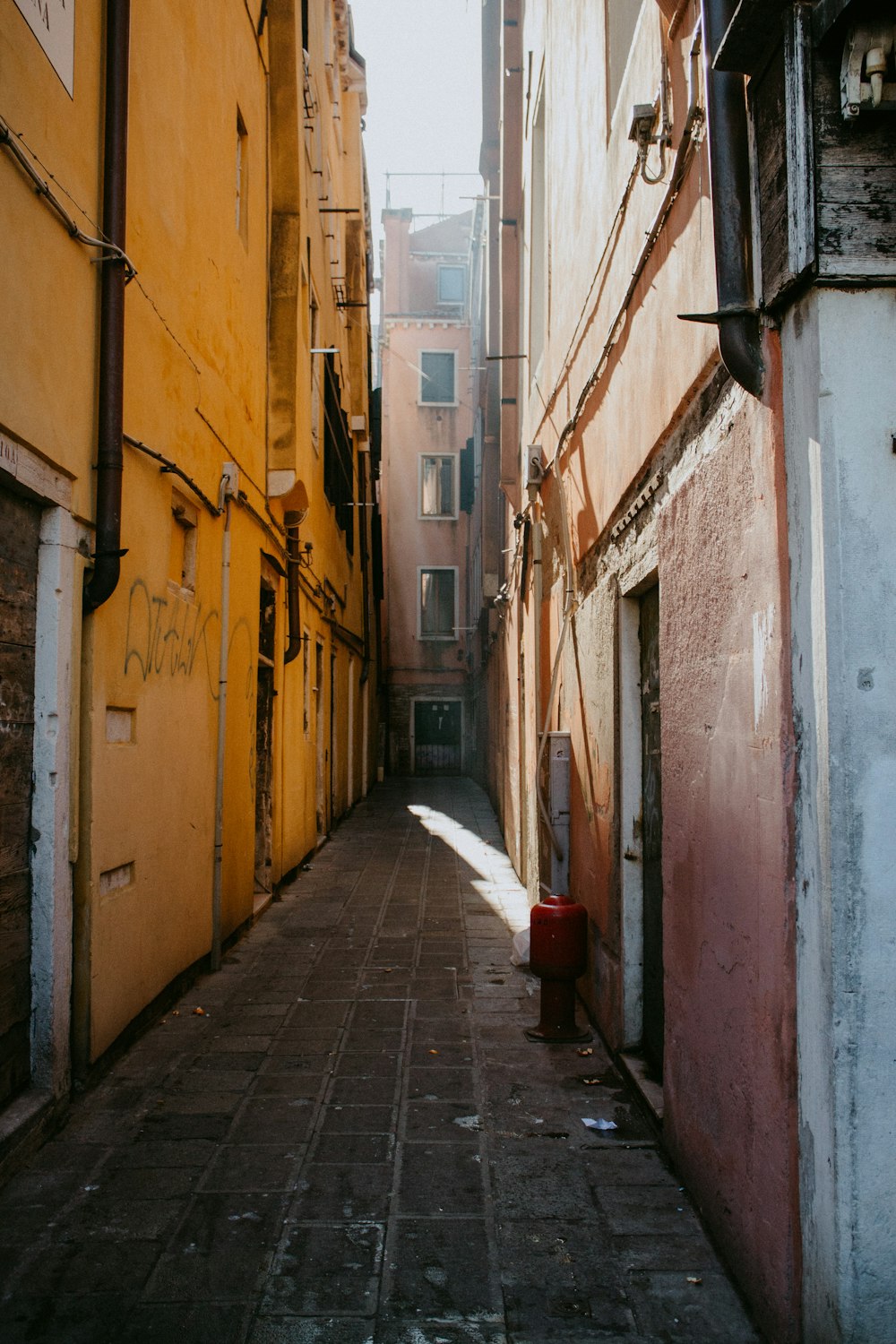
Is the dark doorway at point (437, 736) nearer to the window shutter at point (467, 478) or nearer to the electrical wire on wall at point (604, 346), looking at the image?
the window shutter at point (467, 478)

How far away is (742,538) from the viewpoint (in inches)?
111

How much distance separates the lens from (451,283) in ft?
108

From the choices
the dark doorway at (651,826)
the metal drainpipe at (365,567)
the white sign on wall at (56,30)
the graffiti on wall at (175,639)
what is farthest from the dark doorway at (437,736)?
the white sign on wall at (56,30)

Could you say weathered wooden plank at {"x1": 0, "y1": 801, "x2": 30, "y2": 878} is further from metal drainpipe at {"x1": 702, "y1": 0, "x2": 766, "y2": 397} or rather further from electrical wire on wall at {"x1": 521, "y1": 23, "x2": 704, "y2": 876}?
metal drainpipe at {"x1": 702, "y1": 0, "x2": 766, "y2": 397}

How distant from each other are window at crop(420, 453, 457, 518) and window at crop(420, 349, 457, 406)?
5.19ft

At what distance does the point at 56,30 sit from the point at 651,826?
3.99 m

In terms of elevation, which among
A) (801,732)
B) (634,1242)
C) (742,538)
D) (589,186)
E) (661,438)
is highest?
(589,186)

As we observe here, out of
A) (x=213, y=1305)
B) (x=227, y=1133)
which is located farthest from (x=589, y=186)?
(x=213, y=1305)

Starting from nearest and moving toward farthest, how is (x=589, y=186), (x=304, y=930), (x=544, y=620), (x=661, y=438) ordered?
1. (x=661, y=438)
2. (x=589, y=186)
3. (x=304, y=930)
4. (x=544, y=620)

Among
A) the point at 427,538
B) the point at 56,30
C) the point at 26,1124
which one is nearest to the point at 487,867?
the point at 26,1124

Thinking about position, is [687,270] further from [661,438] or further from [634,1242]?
[634,1242]

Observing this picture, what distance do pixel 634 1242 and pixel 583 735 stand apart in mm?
→ 3232

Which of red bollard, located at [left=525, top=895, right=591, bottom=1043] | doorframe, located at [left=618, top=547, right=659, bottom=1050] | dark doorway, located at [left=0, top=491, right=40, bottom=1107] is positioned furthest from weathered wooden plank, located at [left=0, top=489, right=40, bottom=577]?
red bollard, located at [left=525, top=895, right=591, bottom=1043]

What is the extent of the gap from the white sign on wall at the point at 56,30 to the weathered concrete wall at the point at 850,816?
10.3 feet
